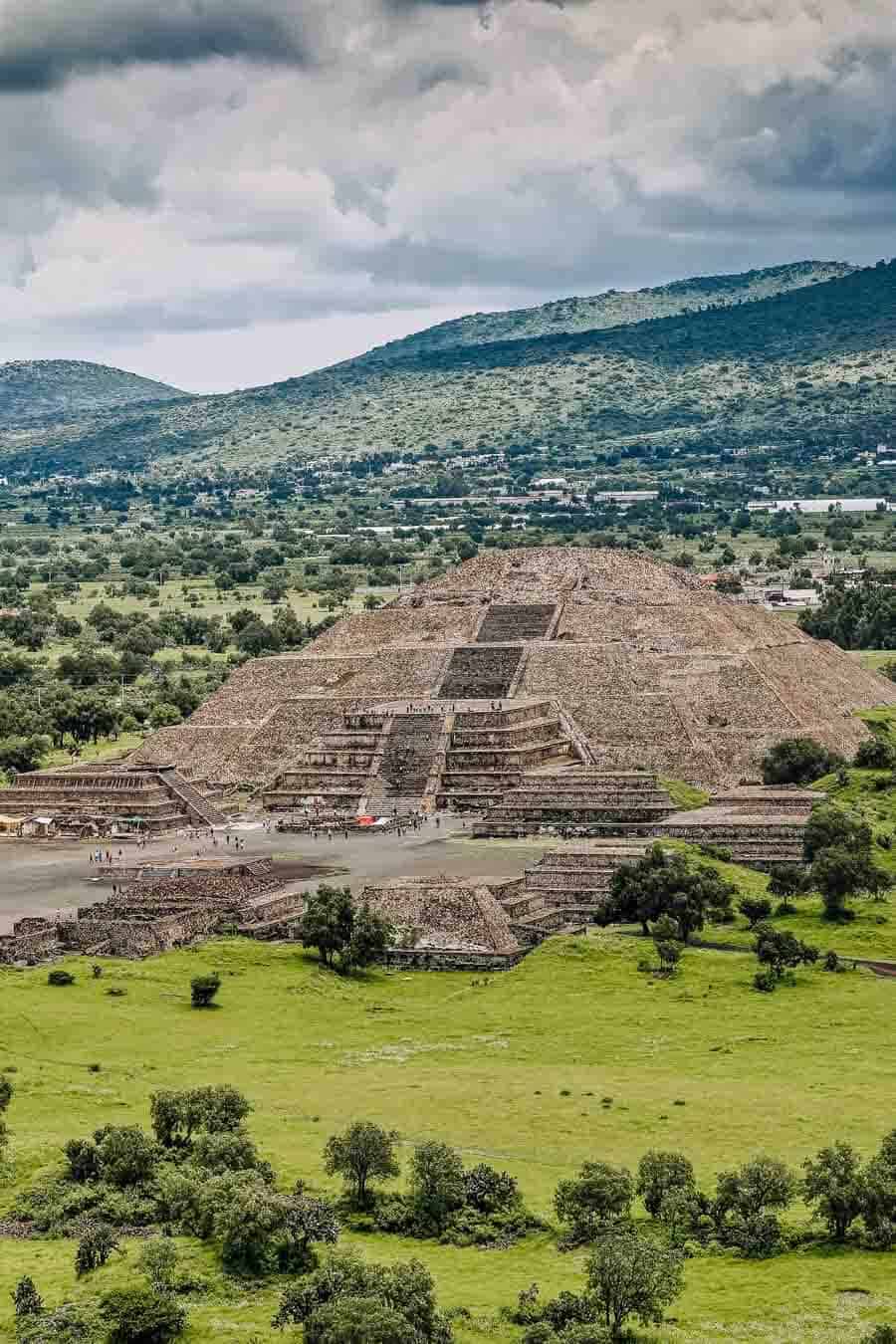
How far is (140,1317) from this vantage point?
42625 millimetres

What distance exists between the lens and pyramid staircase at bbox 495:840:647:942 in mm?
76250

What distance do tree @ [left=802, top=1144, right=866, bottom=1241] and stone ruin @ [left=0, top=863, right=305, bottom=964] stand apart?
97.4 ft

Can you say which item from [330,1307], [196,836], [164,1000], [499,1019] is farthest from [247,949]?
[330,1307]

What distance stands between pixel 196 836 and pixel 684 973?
32.1m

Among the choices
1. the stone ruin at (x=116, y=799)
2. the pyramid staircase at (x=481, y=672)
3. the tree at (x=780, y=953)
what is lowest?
the tree at (x=780, y=953)

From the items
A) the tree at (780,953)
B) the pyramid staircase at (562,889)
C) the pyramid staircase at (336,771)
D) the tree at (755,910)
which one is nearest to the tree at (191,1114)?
the tree at (780,953)

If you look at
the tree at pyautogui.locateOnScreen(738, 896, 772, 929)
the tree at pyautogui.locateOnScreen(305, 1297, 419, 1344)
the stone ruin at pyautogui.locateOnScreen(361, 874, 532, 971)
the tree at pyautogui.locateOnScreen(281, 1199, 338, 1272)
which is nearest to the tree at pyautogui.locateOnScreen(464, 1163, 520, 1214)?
the tree at pyautogui.locateOnScreen(281, 1199, 338, 1272)

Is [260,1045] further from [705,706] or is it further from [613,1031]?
[705,706]

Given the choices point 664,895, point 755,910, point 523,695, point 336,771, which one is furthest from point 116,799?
point 755,910

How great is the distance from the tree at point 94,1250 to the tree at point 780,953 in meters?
26.9

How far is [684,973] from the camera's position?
69812 mm

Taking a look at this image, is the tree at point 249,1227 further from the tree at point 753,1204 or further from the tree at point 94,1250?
the tree at point 753,1204

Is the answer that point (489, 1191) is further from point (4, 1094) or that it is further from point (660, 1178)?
point (4, 1094)

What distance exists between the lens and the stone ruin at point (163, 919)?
239ft
